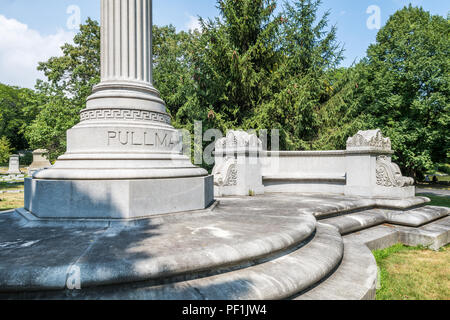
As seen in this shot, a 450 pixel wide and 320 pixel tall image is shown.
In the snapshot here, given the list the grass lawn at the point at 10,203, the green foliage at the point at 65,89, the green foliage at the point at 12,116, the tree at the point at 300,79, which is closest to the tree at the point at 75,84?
the green foliage at the point at 65,89

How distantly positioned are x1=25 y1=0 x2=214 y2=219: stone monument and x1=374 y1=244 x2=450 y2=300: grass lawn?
3.36 meters

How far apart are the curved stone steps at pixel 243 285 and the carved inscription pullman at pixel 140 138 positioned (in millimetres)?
3072

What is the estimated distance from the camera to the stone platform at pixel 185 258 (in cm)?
250

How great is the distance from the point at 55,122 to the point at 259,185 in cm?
1926

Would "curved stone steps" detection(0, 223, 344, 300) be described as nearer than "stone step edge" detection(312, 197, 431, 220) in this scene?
Yes

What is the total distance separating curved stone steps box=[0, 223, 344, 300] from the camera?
2.48 m

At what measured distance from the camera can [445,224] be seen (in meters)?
6.93

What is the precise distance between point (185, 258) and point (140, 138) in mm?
3064

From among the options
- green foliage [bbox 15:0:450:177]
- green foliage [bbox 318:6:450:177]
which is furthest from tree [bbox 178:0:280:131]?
green foliage [bbox 318:6:450:177]

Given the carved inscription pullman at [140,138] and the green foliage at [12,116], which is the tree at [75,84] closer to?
the carved inscription pullman at [140,138]

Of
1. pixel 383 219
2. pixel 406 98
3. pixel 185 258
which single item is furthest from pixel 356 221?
pixel 406 98

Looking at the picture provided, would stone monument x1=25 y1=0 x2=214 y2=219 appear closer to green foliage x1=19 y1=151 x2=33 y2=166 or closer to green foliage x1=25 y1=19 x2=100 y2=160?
green foliage x1=25 y1=19 x2=100 y2=160

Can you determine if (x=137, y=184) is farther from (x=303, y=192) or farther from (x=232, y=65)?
(x=232, y=65)

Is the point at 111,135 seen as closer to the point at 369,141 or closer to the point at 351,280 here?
the point at 351,280
